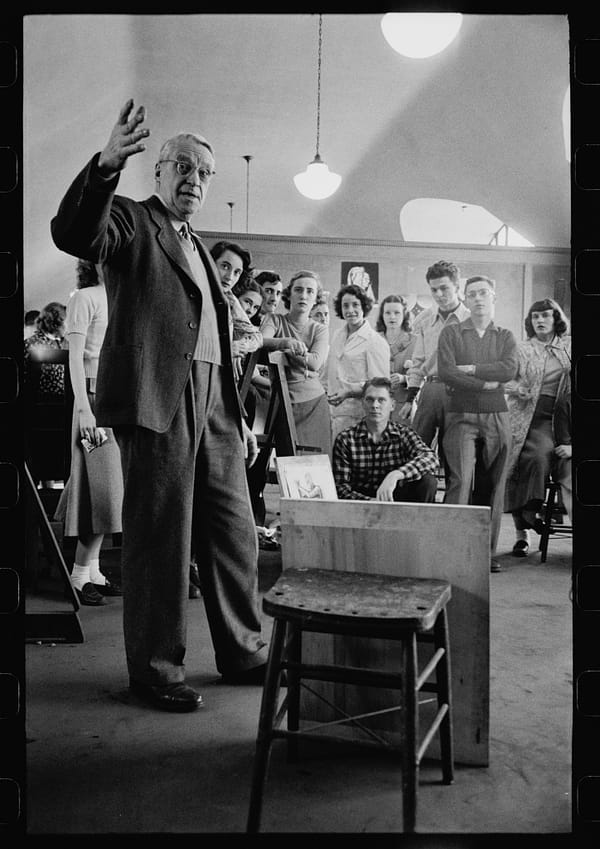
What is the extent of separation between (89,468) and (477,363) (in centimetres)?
210

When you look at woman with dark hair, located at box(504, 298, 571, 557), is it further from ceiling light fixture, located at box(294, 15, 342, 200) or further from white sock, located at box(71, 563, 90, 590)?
white sock, located at box(71, 563, 90, 590)

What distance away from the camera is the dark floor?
4.80 ft

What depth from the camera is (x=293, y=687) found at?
1775mm

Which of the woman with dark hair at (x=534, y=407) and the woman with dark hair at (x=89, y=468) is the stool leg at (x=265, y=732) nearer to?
the woman with dark hair at (x=89, y=468)

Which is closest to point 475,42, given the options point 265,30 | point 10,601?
point 265,30

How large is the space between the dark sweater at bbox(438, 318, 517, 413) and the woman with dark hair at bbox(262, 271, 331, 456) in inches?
27.2

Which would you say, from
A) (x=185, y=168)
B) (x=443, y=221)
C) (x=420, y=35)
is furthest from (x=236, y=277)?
(x=443, y=221)

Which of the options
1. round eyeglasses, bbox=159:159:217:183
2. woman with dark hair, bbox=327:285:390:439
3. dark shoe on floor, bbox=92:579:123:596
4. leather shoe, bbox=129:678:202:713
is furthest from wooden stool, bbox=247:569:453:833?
woman with dark hair, bbox=327:285:390:439

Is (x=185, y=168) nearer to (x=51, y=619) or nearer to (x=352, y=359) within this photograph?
(x=51, y=619)

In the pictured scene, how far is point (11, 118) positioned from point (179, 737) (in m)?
1.43

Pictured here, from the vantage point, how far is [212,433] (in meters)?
2.14

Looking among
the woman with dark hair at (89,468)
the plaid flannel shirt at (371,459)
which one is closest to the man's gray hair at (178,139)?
the woman with dark hair at (89,468)

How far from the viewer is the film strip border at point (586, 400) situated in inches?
37.2

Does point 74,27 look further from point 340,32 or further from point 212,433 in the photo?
point 340,32
